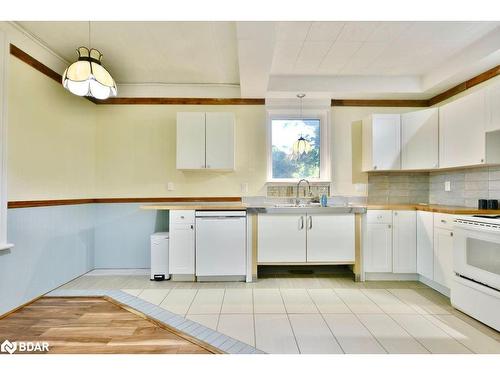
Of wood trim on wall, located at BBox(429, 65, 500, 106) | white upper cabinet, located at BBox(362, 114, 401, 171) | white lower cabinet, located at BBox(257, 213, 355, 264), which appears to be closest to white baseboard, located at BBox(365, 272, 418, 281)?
white lower cabinet, located at BBox(257, 213, 355, 264)

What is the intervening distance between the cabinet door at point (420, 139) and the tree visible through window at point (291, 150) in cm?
106

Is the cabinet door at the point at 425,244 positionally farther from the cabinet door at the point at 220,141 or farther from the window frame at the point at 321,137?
the cabinet door at the point at 220,141

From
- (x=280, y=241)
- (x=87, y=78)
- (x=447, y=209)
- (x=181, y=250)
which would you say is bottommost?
(x=181, y=250)

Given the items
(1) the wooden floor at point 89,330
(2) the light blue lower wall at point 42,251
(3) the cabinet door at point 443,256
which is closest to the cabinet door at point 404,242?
(3) the cabinet door at point 443,256

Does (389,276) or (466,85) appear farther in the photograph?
(389,276)

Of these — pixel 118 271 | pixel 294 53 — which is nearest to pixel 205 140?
pixel 294 53

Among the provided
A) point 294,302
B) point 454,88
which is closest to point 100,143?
point 294,302

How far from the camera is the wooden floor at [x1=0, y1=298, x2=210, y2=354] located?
1871mm

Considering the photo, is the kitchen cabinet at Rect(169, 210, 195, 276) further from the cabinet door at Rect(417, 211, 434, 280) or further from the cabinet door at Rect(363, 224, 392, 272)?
the cabinet door at Rect(417, 211, 434, 280)

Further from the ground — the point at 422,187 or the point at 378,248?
the point at 422,187

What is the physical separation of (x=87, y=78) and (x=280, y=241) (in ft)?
8.15

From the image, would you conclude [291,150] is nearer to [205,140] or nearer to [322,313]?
[205,140]

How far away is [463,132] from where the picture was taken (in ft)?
9.53

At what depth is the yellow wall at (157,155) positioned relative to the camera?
3.77 m
